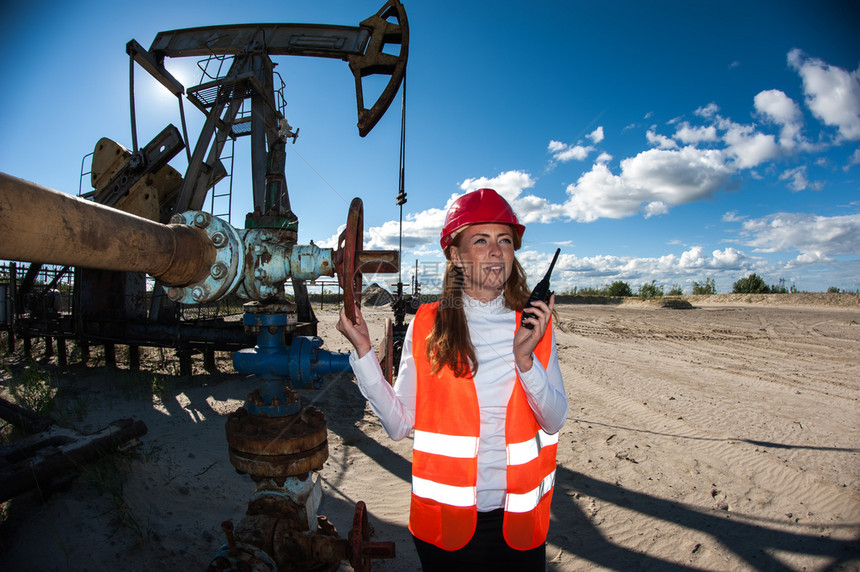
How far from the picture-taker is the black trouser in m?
1.40

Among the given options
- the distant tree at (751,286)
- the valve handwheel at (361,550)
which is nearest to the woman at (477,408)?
the valve handwheel at (361,550)

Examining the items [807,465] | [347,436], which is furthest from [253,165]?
[807,465]

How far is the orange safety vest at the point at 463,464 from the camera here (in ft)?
4.60

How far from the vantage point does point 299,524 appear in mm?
1747

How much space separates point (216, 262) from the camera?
128cm

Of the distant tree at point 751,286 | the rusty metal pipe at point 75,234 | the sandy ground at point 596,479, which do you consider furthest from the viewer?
the distant tree at point 751,286

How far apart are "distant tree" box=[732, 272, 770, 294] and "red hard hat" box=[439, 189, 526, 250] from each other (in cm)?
4217

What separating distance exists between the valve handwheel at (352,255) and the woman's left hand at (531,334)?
0.58 meters

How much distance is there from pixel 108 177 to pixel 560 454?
7654 mm

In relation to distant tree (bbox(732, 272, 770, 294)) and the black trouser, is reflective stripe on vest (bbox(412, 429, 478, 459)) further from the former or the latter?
distant tree (bbox(732, 272, 770, 294))

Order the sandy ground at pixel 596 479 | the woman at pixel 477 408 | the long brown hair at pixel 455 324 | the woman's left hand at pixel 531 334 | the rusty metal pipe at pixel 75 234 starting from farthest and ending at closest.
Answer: the sandy ground at pixel 596 479 < the long brown hair at pixel 455 324 < the woman at pixel 477 408 < the woman's left hand at pixel 531 334 < the rusty metal pipe at pixel 75 234

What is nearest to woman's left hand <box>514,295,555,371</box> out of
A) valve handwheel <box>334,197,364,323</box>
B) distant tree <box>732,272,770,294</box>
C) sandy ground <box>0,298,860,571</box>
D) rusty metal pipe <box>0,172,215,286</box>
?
valve handwheel <box>334,197,364,323</box>

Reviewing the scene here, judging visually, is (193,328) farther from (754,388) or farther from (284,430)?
(754,388)

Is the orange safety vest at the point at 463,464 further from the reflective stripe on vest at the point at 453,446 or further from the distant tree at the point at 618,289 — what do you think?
the distant tree at the point at 618,289
